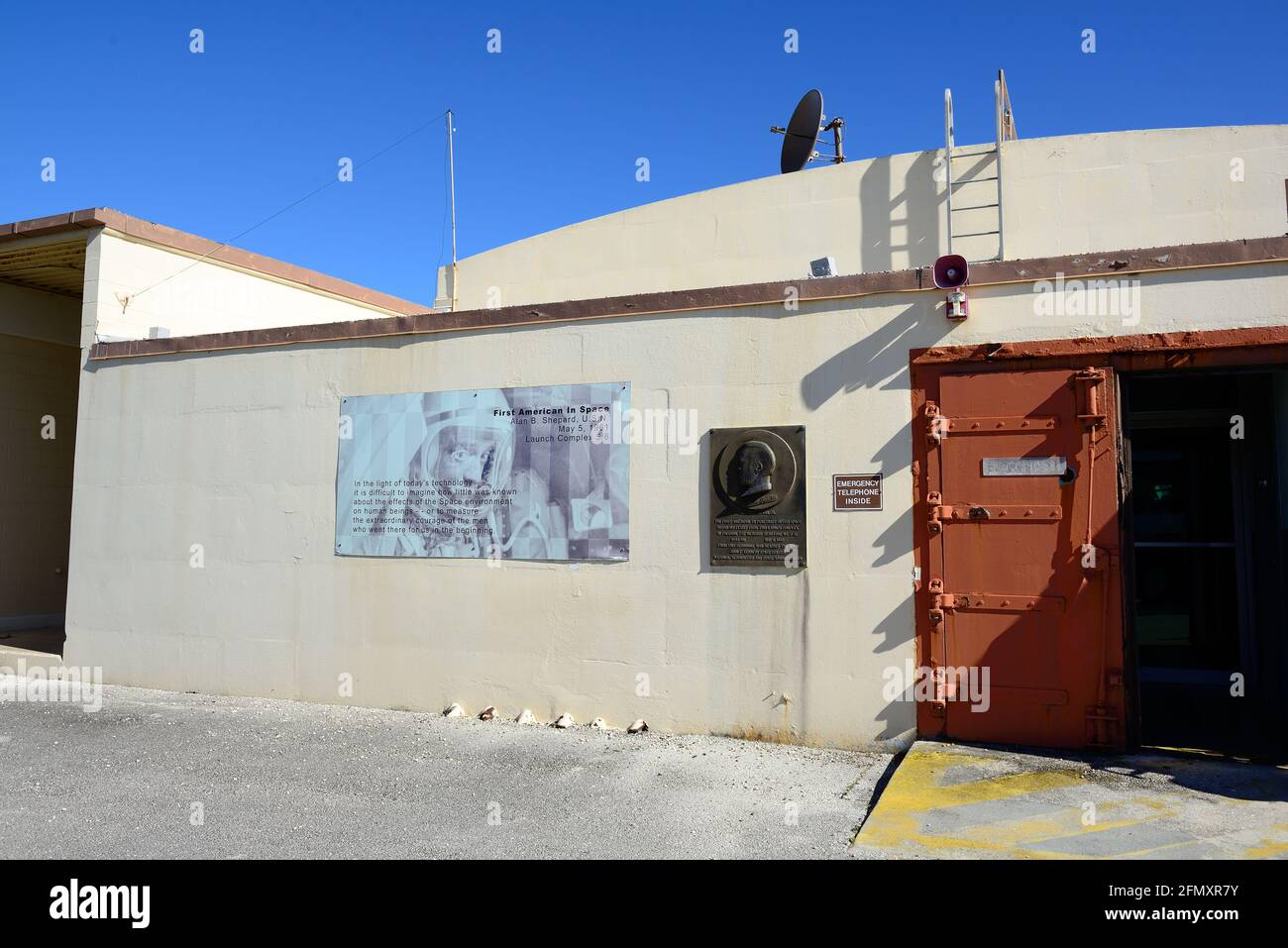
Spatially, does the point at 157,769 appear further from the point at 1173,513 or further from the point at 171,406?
the point at 1173,513

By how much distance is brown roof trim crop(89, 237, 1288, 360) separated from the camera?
5.88 metres

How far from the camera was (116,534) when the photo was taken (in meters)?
9.23

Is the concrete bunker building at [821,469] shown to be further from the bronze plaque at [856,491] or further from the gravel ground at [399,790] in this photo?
the gravel ground at [399,790]

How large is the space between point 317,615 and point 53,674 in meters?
3.27

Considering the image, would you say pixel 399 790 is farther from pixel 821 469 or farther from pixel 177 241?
pixel 177 241

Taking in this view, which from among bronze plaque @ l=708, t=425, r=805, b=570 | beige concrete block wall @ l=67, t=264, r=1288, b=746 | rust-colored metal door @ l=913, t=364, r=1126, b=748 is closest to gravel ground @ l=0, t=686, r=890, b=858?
beige concrete block wall @ l=67, t=264, r=1288, b=746

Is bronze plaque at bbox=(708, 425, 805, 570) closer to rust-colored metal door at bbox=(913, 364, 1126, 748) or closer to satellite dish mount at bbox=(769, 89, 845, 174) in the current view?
rust-colored metal door at bbox=(913, 364, 1126, 748)

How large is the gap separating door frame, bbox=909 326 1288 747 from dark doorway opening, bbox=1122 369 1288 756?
87 cm

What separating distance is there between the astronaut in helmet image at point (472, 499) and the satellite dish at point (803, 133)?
549cm

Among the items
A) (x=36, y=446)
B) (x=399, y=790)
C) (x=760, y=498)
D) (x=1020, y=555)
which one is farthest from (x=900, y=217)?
(x=36, y=446)

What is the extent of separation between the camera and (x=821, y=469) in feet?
21.9

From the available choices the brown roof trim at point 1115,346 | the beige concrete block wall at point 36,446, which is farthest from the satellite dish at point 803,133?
the beige concrete block wall at point 36,446

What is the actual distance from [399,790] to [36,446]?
1008 centimetres

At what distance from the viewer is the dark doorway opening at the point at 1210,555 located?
23.0 feet
